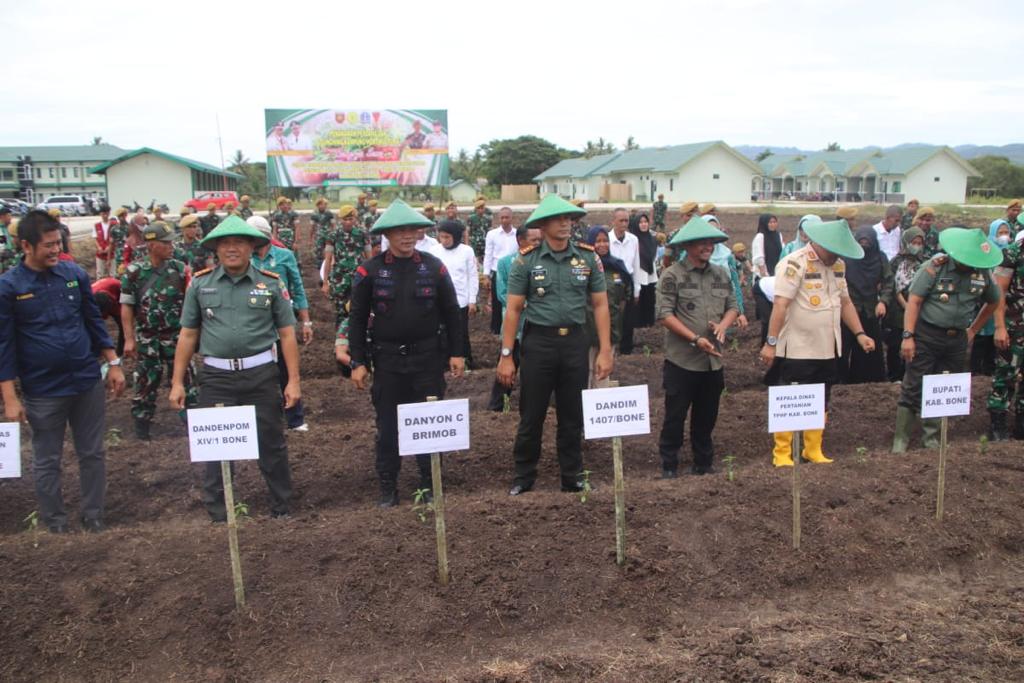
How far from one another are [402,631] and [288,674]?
0.55 m

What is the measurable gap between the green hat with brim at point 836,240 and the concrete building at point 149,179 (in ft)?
159

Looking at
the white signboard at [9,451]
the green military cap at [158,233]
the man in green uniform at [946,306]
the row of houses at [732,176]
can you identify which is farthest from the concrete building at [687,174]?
the white signboard at [9,451]

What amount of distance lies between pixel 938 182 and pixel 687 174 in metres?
20.3

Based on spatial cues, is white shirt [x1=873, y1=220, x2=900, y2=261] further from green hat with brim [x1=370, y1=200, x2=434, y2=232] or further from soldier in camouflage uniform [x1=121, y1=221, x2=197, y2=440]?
soldier in camouflage uniform [x1=121, y1=221, x2=197, y2=440]

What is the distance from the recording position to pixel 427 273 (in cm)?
479

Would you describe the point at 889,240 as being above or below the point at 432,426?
above

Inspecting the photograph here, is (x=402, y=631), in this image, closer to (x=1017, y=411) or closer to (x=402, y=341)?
(x=402, y=341)

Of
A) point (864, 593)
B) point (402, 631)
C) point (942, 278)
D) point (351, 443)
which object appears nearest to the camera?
point (402, 631)

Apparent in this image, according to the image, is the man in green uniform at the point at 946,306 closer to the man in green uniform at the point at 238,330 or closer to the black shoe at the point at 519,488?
the black shoe at the point at 519,488

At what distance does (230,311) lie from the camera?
451 cm

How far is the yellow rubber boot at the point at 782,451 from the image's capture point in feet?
18.7

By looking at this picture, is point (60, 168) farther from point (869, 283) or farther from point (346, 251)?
point (869, 283)

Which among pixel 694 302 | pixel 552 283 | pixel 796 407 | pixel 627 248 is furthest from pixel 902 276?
pixel 552 283

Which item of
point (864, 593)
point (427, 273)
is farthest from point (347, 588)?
point (864, 593)
